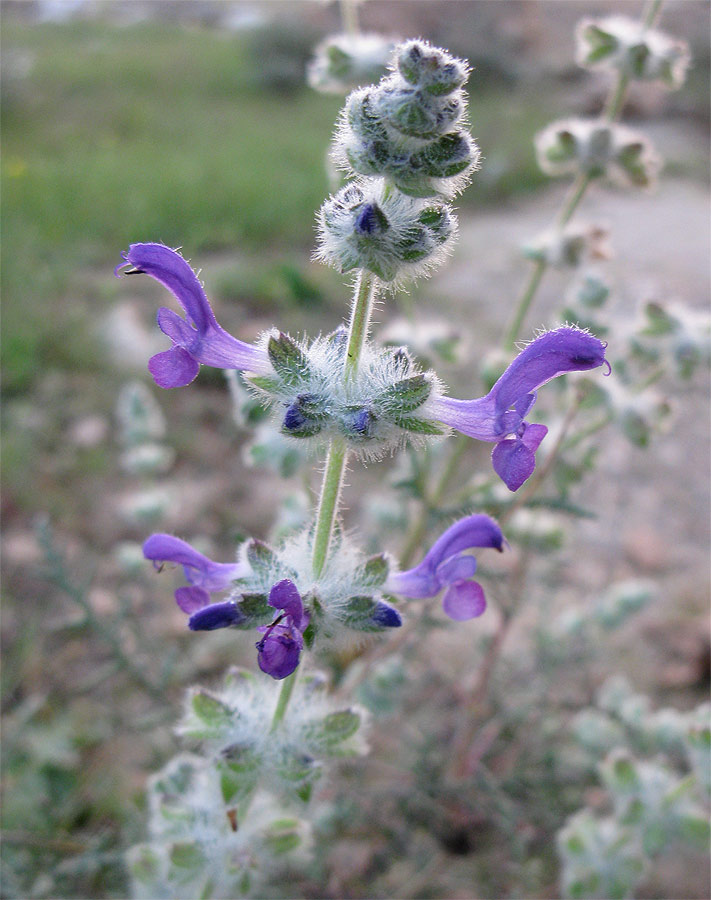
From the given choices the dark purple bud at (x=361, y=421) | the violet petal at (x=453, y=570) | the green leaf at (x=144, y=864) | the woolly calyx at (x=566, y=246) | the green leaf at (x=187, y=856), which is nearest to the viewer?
the dark purple bud at (x=361, y=421)

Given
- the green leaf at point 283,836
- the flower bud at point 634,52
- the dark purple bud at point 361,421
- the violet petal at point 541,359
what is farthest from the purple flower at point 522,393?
the flower bud at point 634,52

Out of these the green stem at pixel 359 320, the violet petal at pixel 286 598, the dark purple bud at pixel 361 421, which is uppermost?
the green stem at pixel 359 320

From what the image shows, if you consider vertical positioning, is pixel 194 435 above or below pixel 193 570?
above

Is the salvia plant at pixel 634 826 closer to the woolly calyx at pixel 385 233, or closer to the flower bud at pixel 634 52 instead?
the woolly calyx at pixel 385 233

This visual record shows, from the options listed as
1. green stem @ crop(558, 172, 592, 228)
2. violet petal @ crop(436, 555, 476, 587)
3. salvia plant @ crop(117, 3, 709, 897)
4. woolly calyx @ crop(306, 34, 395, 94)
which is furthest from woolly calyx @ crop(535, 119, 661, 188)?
violet petal @ crop(436, 555, 476, 587)

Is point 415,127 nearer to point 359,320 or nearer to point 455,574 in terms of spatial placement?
point 359,320

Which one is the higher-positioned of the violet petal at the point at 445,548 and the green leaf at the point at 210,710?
the violet petal at the point at 445,548

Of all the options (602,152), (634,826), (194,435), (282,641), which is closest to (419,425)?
(282,641)

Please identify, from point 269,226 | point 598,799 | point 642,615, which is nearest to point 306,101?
point 269,226
